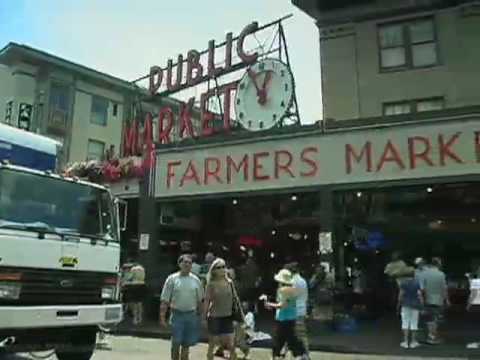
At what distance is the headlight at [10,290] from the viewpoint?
330 inches

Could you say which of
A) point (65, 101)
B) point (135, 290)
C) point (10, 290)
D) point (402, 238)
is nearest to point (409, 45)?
point (402, 238)

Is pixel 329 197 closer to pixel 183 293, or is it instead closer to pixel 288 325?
pixel 288 325

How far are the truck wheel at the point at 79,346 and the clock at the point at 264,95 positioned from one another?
1238cm

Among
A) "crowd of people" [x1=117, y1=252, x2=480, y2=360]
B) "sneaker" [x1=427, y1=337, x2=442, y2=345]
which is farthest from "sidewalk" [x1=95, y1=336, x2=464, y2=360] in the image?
"sneaker" [x1=427, y1=337, x2=442, y2=345]

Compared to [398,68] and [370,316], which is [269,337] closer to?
[370,316]

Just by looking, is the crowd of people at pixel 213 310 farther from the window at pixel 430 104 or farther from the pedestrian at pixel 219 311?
the window at pixel 430 104

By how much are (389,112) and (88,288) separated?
14.2 meters

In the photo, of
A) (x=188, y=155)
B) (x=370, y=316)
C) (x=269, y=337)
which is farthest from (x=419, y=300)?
(x=188, y=155)

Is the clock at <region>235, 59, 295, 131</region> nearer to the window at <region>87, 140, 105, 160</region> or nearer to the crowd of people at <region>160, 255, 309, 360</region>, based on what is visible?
the crowd of people at <region>160, 255, 309, 360</region>

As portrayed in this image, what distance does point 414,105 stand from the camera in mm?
20453

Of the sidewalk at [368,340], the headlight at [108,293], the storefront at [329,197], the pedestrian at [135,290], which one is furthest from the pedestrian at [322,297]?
the headlight at [108,293]

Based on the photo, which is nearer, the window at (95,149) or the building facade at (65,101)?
the building facade at (65,101)

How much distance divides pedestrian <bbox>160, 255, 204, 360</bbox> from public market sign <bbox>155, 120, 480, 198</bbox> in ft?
27.5

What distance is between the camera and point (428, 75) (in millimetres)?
20344
